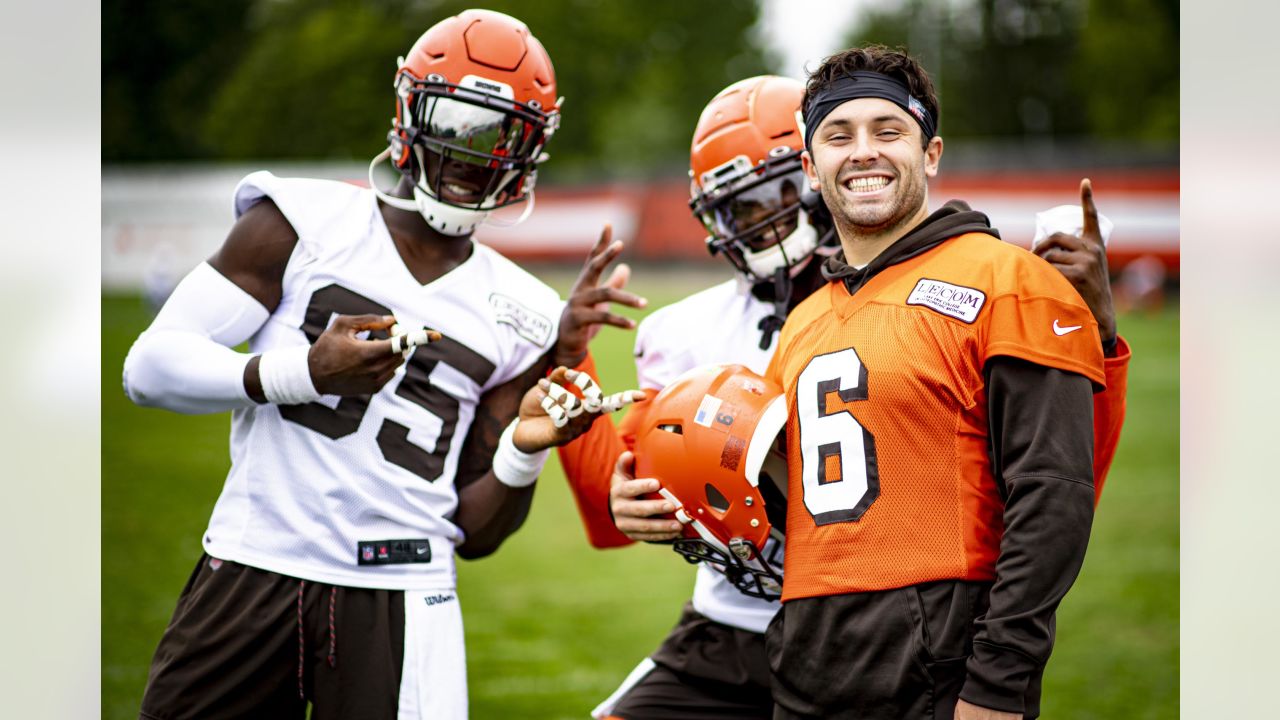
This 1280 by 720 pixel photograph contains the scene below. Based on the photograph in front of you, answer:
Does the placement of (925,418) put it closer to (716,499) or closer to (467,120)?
(716,499)

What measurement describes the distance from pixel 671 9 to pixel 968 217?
32.3m

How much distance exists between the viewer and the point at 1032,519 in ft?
6.64

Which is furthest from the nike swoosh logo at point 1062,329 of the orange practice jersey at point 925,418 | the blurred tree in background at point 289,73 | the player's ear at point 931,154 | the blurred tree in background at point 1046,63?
the blurred tree in background at point 1046,63

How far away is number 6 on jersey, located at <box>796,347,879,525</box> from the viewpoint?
221 centimetres

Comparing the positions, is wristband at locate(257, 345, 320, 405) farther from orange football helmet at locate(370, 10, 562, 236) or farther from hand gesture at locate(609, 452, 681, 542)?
hand gesture at locate(609, 452, 681, 542)

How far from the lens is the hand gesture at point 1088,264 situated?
2.51m

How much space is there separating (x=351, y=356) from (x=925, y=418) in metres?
1.18

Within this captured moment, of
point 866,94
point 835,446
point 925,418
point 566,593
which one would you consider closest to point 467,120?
point 866,94

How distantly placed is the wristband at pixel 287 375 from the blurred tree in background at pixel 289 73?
912 inches

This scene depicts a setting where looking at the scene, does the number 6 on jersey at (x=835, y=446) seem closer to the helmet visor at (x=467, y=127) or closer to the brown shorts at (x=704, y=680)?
the brown shorts at (x=704, y=680)

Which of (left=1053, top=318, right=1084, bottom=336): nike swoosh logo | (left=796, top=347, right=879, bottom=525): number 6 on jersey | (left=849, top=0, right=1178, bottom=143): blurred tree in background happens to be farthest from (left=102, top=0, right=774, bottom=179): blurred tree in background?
(left=1053, top=318, right=1084, bottom=336): nike swoosh logo
